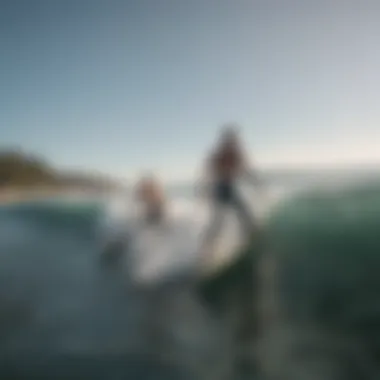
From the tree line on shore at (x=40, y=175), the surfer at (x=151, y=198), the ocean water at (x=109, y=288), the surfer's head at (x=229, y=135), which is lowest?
the ocean water at (x=109, y=288)

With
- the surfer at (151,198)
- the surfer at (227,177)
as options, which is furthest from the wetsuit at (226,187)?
the surfer at (151,198)

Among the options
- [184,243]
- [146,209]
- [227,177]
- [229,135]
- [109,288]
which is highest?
[229,135]

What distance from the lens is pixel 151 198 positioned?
1.94m

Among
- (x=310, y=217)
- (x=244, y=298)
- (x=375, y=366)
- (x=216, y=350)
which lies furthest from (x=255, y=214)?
(x=375, y=366)

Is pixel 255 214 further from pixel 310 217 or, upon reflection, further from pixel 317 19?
pixel 317 19

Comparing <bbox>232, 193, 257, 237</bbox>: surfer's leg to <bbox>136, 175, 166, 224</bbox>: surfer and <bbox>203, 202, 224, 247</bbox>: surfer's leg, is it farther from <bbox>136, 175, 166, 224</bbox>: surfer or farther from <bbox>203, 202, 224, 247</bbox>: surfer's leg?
<bbox>136, 175, 166, 224</bbox>: surfer

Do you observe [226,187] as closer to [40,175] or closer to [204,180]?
[204,180]

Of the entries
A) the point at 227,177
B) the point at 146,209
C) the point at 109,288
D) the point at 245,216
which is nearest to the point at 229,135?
the point at 227,177

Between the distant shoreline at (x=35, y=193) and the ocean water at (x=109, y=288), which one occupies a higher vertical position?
the distant shoreline at (x=35, y=193)

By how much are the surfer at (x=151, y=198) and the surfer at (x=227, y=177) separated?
0.63 feet

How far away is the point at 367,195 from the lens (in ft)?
6.23

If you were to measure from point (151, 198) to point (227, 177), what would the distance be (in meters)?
0.30

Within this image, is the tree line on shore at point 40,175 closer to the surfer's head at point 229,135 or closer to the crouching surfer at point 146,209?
the crouching surfer at point 146,209

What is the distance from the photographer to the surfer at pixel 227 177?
192 cm
